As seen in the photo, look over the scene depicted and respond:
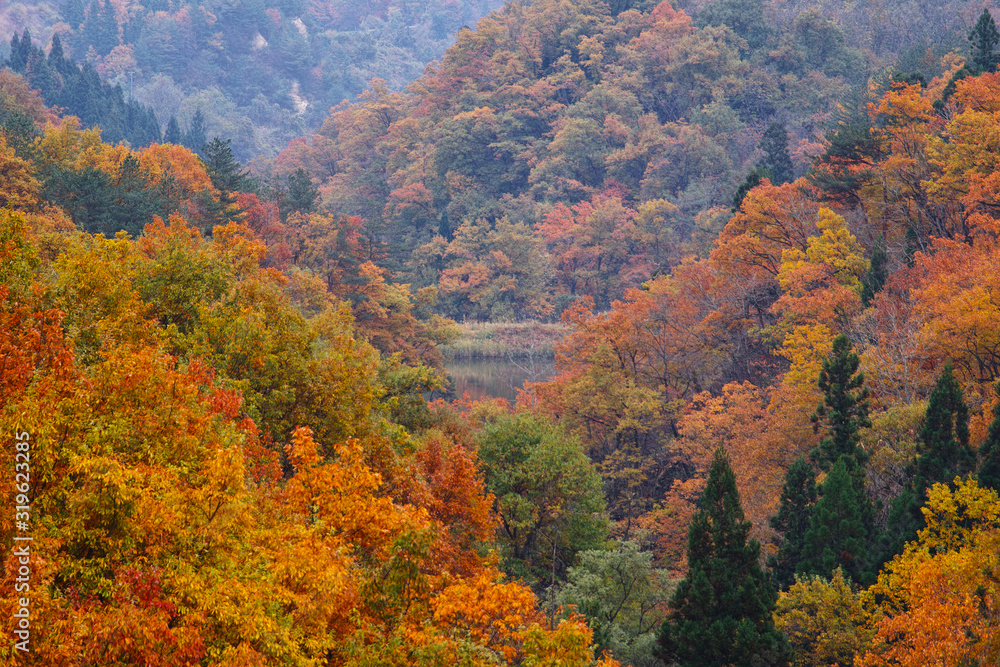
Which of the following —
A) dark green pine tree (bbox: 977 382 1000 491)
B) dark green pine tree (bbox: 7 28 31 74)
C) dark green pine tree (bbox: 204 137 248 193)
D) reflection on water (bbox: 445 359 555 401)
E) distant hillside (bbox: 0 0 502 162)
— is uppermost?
distant hillside (bbox: 0 0 502 162)

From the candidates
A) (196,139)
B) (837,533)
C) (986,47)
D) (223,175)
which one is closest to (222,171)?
(223,175)

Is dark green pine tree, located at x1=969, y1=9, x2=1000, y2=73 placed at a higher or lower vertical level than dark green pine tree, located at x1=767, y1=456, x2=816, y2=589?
higher

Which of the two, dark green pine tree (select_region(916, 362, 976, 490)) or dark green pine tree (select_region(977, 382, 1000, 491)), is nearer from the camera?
dark green pine tree (select_region(977, 382, 1000, 491))

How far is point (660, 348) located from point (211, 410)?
79.4 feet

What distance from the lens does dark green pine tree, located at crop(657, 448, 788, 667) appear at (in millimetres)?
15641

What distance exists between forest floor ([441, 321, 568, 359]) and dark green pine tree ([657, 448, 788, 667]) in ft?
132

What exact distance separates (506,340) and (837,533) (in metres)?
41.6

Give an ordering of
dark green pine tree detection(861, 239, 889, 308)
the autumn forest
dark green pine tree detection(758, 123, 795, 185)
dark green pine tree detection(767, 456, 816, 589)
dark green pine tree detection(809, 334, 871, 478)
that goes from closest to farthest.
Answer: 1. the autumn forest
2. dark green pine tree detection(767, 456, 816, 589)
3. dark green pine tree detection(809, 334, 871, 478)
4. dark green pine tree detection(861, 239, 889, 308)
5. dark green pine tree detection(758, 123, 795, 185)

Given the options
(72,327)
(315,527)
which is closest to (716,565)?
(315,527)

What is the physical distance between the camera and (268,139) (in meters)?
132

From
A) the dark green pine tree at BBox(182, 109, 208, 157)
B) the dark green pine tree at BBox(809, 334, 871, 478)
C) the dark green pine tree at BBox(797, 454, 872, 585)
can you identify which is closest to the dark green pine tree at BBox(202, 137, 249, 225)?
the dark green pine tree at BBox(809, 334, 871, 478)

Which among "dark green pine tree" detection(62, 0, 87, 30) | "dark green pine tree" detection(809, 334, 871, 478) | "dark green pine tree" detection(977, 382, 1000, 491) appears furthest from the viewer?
"dark green pine tree" detection(62, 0, 87, 30)

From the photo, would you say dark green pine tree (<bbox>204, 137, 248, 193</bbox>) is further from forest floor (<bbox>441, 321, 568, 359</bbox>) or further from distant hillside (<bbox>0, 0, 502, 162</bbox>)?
distant hillside (<bbox>0, 0, 502, 162</bbox>)

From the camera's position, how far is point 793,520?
68.6 feet
